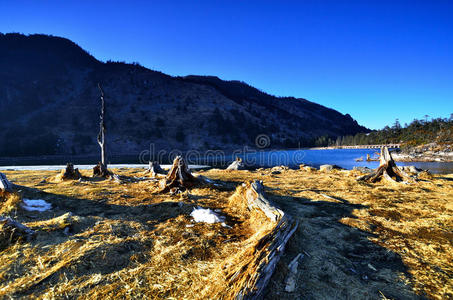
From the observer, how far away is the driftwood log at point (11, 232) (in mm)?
4449

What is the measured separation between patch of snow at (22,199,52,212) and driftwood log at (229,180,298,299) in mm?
8086

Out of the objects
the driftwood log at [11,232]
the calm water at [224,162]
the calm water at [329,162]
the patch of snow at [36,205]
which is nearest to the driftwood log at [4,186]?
the patch of snow at [36,205]

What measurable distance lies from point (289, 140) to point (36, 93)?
191 m

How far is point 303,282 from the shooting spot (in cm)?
344

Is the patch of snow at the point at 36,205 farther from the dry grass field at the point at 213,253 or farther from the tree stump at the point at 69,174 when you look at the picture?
the tree stump at the point at 69,174

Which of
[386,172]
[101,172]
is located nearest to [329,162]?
[386,172]

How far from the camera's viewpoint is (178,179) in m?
10.6

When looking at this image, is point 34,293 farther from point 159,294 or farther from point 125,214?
point 125,214

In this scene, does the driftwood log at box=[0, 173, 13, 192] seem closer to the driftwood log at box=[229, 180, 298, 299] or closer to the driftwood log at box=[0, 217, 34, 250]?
the driftwood log at box=[0, 217, 34, 250]

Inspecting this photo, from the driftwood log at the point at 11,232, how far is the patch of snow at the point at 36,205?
2720mm

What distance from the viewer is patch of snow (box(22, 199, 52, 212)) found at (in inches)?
278

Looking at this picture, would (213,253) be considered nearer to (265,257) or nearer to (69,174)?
(265,257)

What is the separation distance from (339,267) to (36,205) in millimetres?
10238

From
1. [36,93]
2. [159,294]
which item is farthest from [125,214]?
[36,93]
